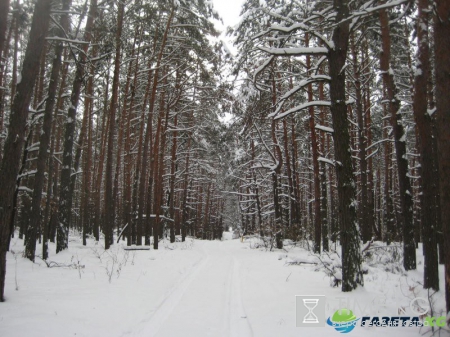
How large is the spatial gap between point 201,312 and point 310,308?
202 centimetres

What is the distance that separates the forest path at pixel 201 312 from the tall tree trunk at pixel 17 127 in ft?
9.54

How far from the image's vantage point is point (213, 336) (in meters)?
4.20

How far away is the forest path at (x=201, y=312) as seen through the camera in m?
4.39

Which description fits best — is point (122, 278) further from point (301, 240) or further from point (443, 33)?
point (301, 240)

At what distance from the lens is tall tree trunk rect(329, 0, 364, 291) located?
6012mm

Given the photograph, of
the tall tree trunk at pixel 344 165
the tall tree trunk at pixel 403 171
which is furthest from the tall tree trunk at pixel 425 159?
the tall tree trunk at pixel 344 165

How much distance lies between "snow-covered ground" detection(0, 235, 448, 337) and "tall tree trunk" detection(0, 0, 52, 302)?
1298 mm

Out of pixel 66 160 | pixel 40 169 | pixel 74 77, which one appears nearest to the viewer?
pixel 40 169

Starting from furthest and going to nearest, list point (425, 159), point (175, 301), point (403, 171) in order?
point (403, 171)
point (425, 159)
point (175, 301)

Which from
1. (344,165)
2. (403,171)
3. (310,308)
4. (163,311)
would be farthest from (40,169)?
(403,171)

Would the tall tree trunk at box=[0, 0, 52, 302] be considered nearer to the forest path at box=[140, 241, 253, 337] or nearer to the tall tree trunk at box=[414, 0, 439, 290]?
the forest path at box=[140, 241, 253, 337]

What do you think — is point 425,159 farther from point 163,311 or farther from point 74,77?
point 74,77

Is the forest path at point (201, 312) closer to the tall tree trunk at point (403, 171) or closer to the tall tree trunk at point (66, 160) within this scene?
the tall tree trunk at point (403, 171)

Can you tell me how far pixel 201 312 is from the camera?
5.24 m
